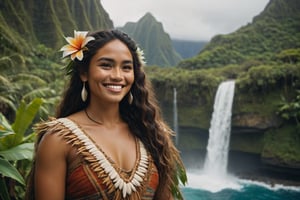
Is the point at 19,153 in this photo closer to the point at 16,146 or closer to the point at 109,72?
the point at 16,146

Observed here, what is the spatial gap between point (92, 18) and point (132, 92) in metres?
44.5

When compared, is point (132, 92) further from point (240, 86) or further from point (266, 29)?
point (266, 29)

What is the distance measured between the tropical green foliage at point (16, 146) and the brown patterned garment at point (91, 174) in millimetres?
1108

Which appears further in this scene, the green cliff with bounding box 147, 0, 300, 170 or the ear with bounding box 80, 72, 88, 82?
the green cliff with bounding box 147, 0, 300, 170

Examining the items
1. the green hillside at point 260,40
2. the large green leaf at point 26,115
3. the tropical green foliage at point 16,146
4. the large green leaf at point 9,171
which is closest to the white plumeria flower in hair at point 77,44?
the tropical green foliage at point 16,146

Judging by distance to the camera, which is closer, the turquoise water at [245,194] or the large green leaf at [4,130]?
Result: the large green leaf at [4,130]

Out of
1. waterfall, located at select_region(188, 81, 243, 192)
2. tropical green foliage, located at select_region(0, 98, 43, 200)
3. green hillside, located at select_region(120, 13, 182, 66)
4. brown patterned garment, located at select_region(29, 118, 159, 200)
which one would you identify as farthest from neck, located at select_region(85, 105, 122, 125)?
green hillside, located at select_region(120, 13, 182, 66)

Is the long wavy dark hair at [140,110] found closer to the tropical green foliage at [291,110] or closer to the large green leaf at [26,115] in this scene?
the large green leaf at [26,115]

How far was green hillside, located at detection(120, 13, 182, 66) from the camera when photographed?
237 feet

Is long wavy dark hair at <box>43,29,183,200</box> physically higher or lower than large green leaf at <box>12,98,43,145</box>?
higher

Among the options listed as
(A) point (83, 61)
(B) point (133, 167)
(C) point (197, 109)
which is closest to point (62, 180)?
(B) point (133, 167)

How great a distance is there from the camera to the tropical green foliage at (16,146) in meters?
2.37

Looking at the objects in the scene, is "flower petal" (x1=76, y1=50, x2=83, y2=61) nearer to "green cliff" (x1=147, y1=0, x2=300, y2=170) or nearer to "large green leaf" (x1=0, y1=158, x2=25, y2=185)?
"large green leaf" (x1=0, y1=158, x2=25, y2=185)

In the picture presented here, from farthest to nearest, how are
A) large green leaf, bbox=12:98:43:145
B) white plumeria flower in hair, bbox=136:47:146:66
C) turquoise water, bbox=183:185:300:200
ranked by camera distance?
turquoise water, bbox=183:185:300:200 → large green leaf, bbox=12:98:43:145 → white plumeria flower in hair, bbox=136:47:146:66
